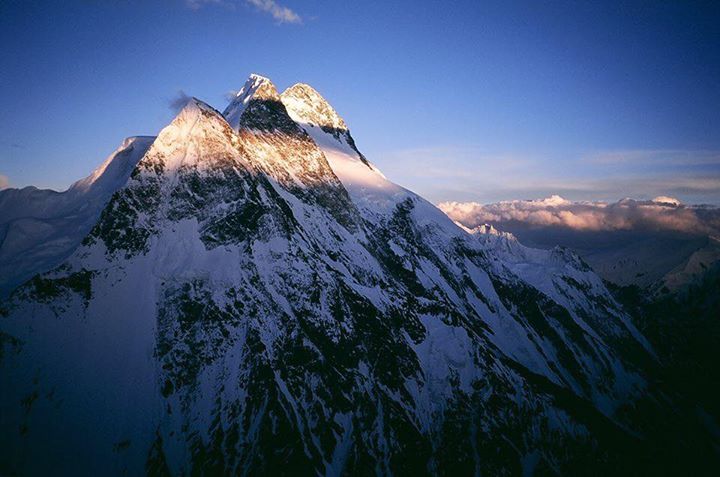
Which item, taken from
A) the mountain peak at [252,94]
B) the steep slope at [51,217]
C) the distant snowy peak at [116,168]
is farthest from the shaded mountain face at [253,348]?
the distant snowy peak at [116,168]

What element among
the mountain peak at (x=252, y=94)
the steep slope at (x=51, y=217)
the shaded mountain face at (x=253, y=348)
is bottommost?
the shaded mountain face at (x=253, y=348)

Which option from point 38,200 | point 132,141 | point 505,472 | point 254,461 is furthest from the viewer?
point 132,141

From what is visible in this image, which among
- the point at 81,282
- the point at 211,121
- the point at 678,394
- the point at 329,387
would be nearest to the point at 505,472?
the point at 329,387

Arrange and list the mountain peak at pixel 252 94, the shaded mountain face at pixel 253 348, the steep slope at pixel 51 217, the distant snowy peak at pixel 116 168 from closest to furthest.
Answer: the shaded mountain face at pixel 253 348, the steep slope at pixel 51 217, the distant snowy peak at pixel 116 168, the mountain peak at pixel 252 94

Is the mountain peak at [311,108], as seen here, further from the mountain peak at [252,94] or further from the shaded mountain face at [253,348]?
the shaded mountain face at [253,348]

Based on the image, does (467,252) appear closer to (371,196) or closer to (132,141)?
(371,196)

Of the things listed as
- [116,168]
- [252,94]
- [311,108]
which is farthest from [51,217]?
[311,108]
